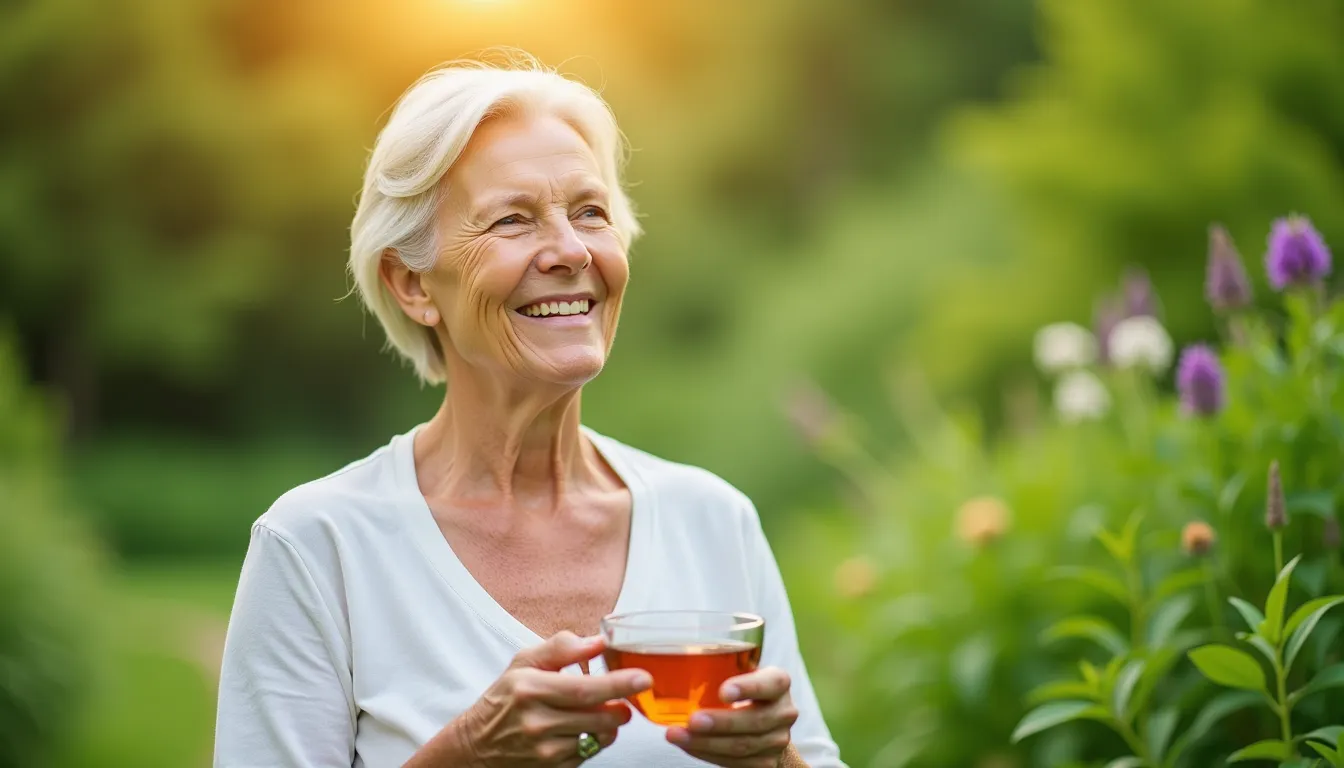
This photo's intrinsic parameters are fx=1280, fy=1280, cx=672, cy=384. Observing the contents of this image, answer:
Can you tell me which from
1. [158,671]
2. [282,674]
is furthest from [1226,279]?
[158,671]

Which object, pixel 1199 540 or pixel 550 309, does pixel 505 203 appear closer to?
pixel 550 309

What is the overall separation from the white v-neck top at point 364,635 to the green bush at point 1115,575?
0.85m

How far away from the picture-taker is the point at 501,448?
2.21 m

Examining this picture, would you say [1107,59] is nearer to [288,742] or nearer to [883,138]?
[288,742]

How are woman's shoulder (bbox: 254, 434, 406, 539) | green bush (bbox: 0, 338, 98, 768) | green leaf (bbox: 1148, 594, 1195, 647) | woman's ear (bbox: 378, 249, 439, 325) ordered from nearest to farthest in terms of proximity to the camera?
woman's shoulder (bbox: 254, 434, 406, 539) → woman's ear (bbox: 378, 249, 439, 325) → green leaf (bbox: 1148, 594, 1195, 647) → green bush (bbox: 0, 338, 98, 768)

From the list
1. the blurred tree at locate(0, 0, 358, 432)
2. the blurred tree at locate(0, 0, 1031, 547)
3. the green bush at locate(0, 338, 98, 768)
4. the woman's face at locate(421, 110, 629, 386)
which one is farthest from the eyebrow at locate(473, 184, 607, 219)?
the blurred tree at locate(0, 0, 358, 432)

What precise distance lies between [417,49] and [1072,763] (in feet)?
41.7

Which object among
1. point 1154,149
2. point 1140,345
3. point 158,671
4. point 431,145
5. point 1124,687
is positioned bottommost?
point 158,671

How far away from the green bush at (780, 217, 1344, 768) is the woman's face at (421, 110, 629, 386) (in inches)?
43.9

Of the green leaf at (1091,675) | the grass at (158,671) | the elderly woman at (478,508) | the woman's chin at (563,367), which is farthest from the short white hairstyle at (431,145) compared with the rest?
the grass at (158,671)

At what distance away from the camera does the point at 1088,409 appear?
3691 millimetres

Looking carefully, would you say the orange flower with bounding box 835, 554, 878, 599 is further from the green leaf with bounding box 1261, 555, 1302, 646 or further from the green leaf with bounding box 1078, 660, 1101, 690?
the green leaf with bounding box 1261, 555, 1302, 646

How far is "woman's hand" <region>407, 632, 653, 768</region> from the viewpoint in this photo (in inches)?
61.0

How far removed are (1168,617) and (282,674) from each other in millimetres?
1793
